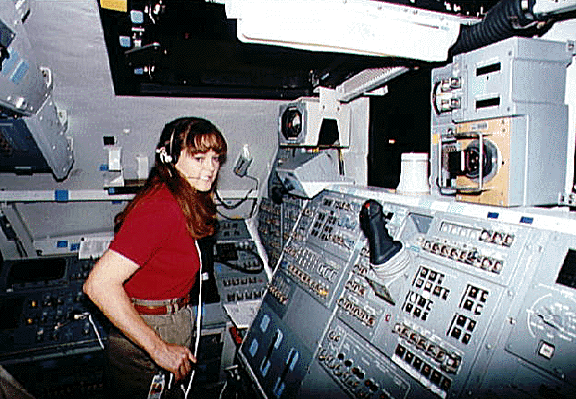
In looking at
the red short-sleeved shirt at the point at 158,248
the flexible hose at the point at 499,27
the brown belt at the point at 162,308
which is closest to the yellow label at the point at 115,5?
the red short-sleeved shirt at the point at 158,248

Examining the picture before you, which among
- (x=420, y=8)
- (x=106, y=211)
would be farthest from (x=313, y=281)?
(x=106, y=211)

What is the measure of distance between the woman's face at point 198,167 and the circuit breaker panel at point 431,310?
2.47ft

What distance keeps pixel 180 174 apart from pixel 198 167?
0.29 feet

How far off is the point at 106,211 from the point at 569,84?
10.9 feet

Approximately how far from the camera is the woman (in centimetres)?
164

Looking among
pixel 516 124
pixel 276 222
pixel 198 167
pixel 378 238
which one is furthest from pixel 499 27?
pixel 276 222

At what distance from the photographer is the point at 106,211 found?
364 cm

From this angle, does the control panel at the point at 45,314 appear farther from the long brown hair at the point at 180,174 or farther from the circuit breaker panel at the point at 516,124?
the circuit breaker panel at the point at 516,124

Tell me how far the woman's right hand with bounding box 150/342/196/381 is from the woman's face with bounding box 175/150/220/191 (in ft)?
2.29

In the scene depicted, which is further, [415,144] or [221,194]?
[221,194]

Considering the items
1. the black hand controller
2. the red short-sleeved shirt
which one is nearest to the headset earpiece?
the red short-sleeved shirt

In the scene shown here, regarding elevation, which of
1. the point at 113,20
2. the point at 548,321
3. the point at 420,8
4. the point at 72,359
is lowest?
the point at 72,359

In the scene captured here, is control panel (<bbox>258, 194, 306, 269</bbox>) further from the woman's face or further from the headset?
the headset

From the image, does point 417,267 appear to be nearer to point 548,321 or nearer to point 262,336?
point 548,321
